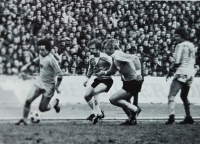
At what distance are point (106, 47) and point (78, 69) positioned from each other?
0.53 metres

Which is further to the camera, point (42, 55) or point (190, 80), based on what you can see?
point (190, 80)

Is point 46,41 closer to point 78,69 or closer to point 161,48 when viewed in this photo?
point 78,69

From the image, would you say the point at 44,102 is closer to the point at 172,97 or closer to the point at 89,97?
the point at 89,97

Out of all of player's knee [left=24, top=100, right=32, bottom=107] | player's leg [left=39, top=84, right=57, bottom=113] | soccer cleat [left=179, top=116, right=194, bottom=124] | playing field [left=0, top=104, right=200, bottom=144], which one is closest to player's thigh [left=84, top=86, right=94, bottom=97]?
playing field [left=0, top=104, right=200, bottom=144]

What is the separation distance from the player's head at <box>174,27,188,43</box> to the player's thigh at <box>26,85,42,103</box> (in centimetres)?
212

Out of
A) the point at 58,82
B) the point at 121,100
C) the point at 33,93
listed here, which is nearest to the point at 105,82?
the point at 121,100

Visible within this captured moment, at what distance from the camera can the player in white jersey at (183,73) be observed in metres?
6.28

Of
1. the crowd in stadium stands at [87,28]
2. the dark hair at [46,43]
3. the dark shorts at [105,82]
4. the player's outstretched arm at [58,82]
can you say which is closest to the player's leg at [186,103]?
the crowd in stadium stands at [87,28]

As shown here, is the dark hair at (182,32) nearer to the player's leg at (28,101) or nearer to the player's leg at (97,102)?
the player's leg at (97,102)

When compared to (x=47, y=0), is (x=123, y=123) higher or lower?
lower

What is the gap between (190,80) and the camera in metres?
6.40

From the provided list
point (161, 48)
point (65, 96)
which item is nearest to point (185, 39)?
point (161, 48)

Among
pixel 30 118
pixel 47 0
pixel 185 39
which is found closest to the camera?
pixel 30 118

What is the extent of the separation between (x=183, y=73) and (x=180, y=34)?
57cm
